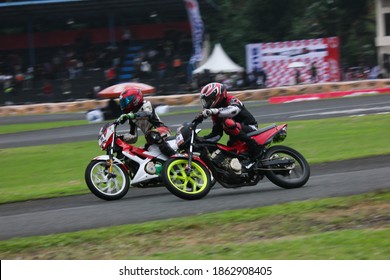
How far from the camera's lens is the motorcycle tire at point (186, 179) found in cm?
1091

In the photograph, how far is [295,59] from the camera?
3847 centimetres

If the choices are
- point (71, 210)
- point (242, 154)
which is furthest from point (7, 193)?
point (242, 154)

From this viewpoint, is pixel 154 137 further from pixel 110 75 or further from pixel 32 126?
pixel 110 75

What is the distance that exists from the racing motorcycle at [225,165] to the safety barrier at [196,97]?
22534mm

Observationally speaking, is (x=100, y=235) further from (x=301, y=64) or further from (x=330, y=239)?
(x=301, y=64)

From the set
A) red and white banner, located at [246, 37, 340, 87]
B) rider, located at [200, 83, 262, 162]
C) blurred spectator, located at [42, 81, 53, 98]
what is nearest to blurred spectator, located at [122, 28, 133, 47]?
blurred spectator, located at [42, 81, 53, 98]

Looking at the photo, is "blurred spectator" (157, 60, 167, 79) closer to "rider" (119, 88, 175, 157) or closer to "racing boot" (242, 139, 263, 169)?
"rider" (119, 88, 175, 157)

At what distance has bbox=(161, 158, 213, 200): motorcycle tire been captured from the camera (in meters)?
10.9

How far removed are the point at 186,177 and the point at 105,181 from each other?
148 centimetres

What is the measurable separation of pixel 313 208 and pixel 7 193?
6.58 m

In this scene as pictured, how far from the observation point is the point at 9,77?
129 feet

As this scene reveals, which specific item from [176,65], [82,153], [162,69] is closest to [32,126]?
[82,153]

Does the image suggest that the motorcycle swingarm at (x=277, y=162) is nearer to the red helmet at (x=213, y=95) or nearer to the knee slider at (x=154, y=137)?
the red helmet at (x=213, y=95)

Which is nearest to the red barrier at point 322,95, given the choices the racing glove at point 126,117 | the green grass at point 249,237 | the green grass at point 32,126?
the green grass at point 32,126
